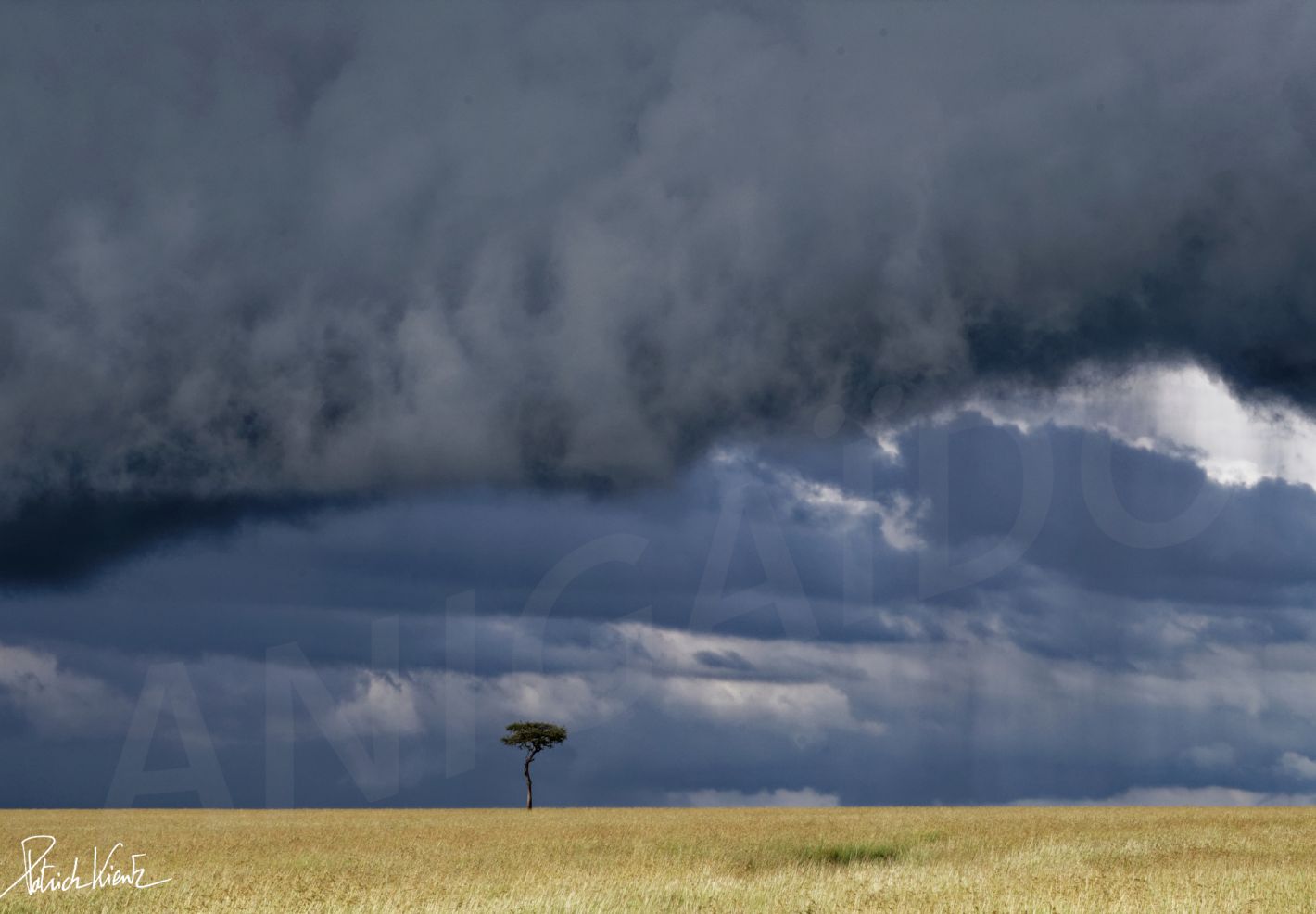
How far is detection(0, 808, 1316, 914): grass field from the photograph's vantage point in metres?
26.0

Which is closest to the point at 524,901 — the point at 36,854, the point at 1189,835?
the point at 36,854

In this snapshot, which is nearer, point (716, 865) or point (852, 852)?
point (716, 865)

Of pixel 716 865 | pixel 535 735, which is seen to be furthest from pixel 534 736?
Answer: pixel 716 865

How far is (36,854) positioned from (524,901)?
26368 mm

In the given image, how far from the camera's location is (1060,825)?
54156mm

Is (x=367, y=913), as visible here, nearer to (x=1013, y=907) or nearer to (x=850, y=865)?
(x=1013, y=907)

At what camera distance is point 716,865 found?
3769 cm
